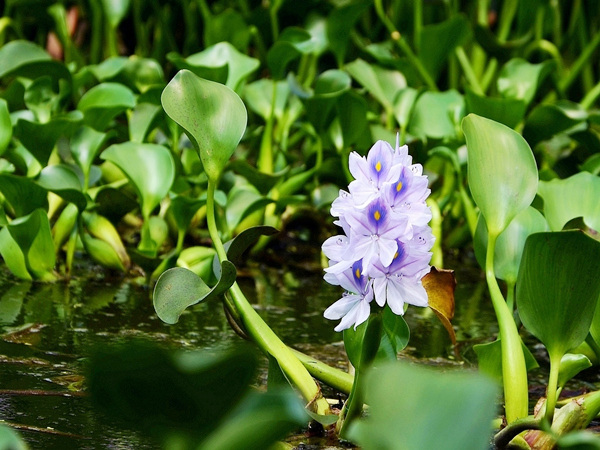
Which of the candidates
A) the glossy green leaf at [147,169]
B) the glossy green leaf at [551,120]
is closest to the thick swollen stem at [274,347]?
the glossy green leaf at [147,169]

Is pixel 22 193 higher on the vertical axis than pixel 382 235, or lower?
lower

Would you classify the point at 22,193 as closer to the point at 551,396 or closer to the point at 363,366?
the point at 363,366

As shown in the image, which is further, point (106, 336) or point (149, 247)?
point (149, 247)

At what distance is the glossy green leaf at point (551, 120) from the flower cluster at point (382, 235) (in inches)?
44.7

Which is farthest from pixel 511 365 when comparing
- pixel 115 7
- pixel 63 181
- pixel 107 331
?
pixel 115 7

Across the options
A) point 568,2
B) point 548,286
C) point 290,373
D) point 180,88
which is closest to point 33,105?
point 180,88

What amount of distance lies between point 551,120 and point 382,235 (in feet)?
3.99

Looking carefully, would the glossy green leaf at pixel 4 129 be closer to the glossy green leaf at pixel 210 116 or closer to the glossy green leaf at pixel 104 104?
the glossy green leaf at pixel 104 104

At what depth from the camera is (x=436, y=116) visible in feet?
6.36

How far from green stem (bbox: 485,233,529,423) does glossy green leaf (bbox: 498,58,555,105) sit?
44.5 inches

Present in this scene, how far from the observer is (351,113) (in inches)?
72.3

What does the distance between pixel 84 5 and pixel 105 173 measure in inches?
40.9

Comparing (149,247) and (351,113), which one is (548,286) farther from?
(351,113)

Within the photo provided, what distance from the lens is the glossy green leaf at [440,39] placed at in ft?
6.98
